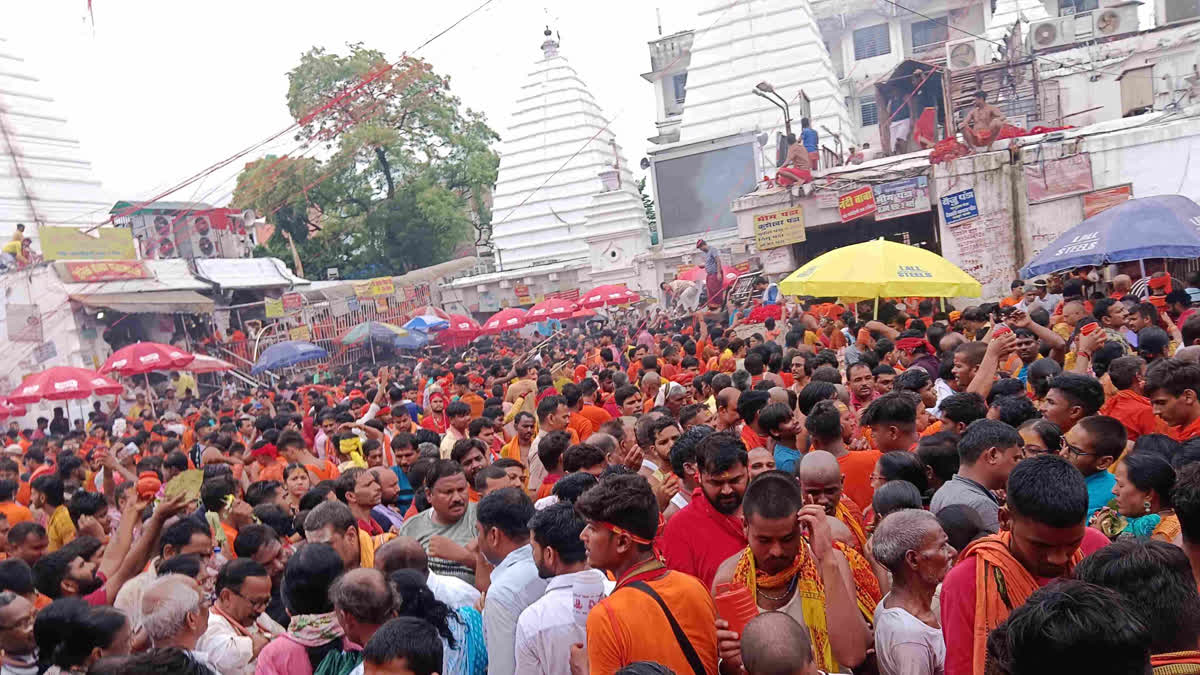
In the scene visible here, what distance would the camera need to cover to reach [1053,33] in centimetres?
2436

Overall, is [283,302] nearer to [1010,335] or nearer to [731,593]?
[1010,335]

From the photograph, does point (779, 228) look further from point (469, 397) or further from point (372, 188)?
point (372, 188)

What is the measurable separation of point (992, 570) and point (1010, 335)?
3.73 meters

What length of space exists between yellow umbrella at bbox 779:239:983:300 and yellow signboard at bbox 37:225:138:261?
20318 mm

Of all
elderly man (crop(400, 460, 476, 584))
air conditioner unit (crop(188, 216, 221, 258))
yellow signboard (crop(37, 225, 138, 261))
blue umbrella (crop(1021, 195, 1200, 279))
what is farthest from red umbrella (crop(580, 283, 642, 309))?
elderly man (crop(400, 460, 476, 584))

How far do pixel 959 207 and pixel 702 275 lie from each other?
8.62 metres

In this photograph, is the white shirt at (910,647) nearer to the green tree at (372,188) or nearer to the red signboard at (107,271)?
the red signboard at (107,271)

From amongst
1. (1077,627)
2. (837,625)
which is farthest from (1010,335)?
(1077,627)

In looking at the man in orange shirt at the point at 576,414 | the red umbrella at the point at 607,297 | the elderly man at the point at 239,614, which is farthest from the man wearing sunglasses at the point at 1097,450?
the red umbrella at the point at 607,297

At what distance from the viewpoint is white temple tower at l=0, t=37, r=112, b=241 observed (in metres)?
26.3

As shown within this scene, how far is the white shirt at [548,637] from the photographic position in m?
A: 3.13

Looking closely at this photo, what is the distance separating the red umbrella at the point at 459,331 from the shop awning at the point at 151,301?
A: 6.30 m

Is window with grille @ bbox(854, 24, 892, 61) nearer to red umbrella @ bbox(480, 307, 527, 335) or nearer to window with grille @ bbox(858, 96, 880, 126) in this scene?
window with grille @ bbox(858, 96, 880, 126)

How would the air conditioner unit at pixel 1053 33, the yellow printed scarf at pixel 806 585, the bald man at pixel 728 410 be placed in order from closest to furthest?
the yellow printed scarf at pixel 806 585 → the bald man at pixel 728 410 → the air conditioner unit at pixel 1053 33
